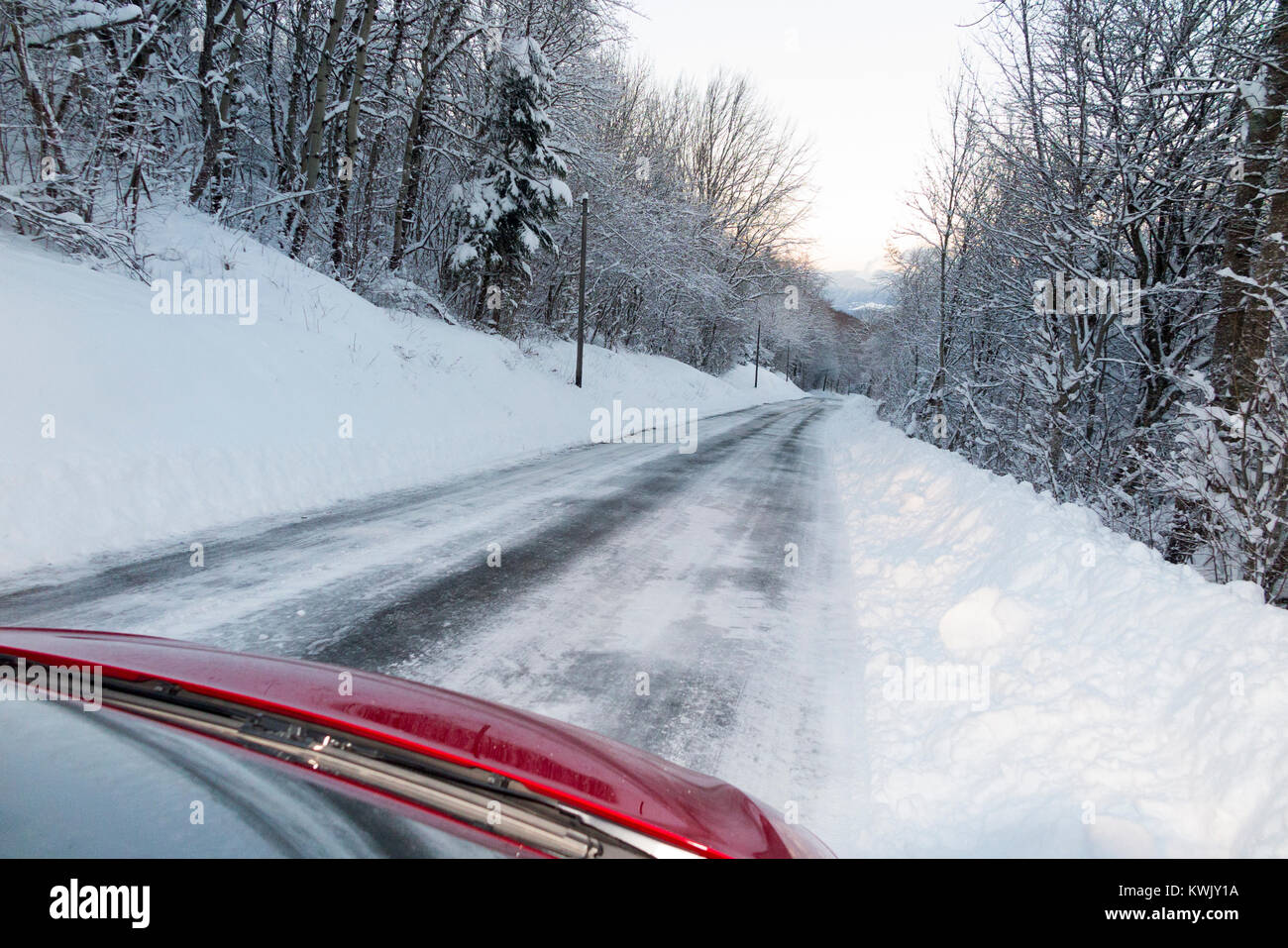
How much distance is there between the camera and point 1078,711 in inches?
135

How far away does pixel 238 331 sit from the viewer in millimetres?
9500

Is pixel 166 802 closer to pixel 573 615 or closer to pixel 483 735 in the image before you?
pixel 483 735

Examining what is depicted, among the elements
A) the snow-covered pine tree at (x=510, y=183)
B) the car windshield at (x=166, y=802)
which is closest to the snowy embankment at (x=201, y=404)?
the car windshield at (x=166, y=802)

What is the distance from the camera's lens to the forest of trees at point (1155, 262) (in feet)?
15.9

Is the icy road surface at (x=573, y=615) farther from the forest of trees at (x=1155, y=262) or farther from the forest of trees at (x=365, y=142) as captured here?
the forest of trees at (x=365, y=142)

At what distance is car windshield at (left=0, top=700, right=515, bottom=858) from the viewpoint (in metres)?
1.00

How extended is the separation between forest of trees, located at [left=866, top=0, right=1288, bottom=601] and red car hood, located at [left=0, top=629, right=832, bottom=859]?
4.82 m

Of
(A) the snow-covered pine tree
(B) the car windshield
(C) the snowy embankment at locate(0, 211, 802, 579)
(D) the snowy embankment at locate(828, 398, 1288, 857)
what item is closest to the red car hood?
(B) the car windshield

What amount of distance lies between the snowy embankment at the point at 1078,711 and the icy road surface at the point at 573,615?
12.2 inches

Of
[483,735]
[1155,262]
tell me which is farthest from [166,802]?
[1155,262]

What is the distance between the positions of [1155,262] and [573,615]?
1060 centimetres

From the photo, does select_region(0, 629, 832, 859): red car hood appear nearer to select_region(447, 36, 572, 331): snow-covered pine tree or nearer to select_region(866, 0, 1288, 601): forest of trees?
select_region(866, 0, 1288, 601): forest of trees

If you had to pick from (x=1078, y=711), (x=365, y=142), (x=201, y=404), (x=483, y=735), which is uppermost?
(x=365, y=142)

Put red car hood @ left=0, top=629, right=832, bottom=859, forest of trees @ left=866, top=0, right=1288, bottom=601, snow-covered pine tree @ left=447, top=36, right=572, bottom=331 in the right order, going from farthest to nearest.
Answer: snow-covered pine tree @ left=447, top=36, right=572, bottom=331, forest of trees @ left=866, top=0, right=1288, bottom=601, red car hood @ left=0, top=629, right=832, bottom=859
